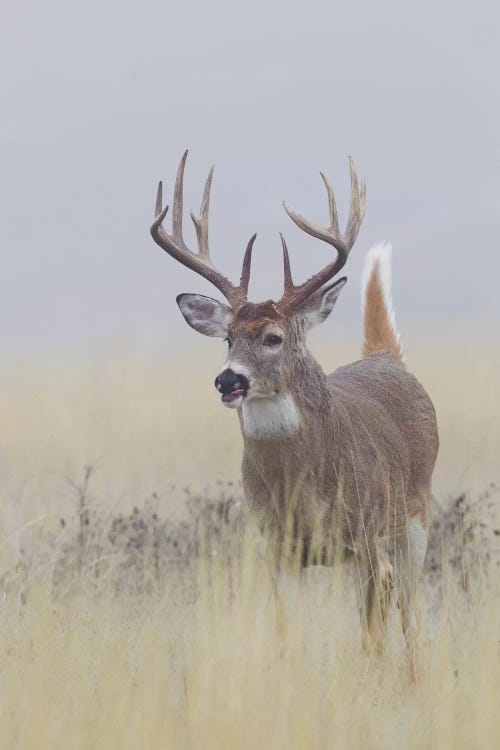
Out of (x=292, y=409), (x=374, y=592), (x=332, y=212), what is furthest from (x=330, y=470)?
(x=332, y=212)

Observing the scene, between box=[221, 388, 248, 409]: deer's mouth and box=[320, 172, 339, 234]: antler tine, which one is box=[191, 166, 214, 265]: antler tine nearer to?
box=[320, 172, 339, 234]: antler tine

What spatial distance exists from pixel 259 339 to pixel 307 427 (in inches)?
21.1

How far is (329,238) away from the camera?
7.80 m

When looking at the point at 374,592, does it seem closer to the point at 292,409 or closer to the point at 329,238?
the point at 292,409

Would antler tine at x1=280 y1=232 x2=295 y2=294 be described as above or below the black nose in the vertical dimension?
above

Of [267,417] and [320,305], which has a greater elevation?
[320,305]

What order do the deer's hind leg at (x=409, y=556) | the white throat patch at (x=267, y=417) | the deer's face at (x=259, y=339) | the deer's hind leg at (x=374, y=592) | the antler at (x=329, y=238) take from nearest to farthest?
the deer's face at (x=259, y=339), the white throat patch at (x=267, y=417), the deer's hind leg at (x=374, y=592), the antler at (x=329, y=238), the deer's hind leg at (x=409, y=556)

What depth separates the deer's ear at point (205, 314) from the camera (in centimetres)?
738

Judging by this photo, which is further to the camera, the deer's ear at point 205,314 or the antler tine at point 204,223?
the antler tine at point 204,223

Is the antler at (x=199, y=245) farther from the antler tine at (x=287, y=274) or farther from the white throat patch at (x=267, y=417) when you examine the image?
the white throat patch at (x=267, y=417)

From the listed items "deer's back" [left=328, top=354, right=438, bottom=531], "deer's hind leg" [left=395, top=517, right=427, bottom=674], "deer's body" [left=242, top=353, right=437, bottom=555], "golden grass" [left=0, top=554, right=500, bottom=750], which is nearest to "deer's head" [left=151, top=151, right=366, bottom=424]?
"deer's body" [left=242, top=353, right=437, bottom=555]

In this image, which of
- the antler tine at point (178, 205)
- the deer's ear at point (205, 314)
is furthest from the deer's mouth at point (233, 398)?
the antler tine at point (178, 205)

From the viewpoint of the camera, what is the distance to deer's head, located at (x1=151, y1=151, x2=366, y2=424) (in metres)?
6.85

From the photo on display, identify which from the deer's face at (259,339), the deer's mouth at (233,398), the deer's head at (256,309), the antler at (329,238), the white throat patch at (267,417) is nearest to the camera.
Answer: the deer's mouth at (233,398)
